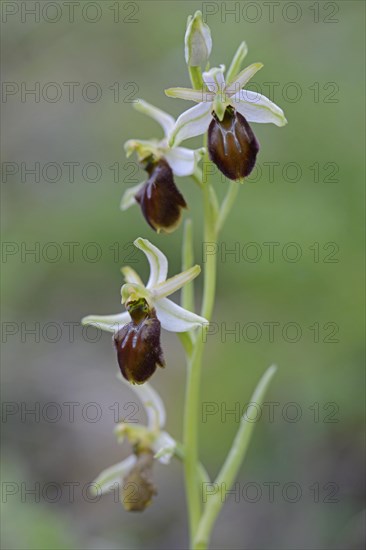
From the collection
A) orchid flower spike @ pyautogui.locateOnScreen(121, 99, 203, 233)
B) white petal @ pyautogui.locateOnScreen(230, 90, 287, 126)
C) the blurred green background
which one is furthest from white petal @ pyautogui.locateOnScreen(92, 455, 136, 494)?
white petal @ pyautogui.locateOnScreen(230, 90, 287, 126)

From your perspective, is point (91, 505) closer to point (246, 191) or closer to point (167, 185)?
point (246, 191)

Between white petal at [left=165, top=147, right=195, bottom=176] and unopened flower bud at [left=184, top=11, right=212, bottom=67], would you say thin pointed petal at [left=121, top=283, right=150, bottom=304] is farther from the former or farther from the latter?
unopened flower bud at [left=184, top=11, right=212, bottom=67]

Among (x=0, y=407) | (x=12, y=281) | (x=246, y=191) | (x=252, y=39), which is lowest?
(x=0, y=407)

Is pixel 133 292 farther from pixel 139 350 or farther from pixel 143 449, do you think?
pixel 143 449

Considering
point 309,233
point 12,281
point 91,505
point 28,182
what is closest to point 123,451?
point 91,505

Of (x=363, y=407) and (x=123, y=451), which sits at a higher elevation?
(x=363, y=407)
